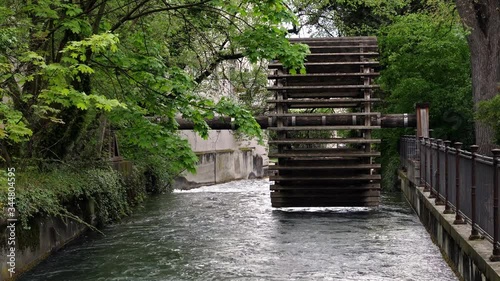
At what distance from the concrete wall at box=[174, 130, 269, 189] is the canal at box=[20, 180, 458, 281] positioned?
11.4 m

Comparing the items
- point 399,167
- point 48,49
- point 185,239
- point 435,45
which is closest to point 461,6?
point 435,45

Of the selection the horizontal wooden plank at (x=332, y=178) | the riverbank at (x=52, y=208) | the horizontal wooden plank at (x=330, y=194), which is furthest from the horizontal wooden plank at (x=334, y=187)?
the riverbank at (x=52, y=208)

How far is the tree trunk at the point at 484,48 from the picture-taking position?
59.4 feet

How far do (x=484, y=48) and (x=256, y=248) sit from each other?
936cm

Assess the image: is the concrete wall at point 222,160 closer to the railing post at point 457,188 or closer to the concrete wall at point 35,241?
the concrete wall at point 35,241

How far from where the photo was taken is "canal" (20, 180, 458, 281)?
10008mm

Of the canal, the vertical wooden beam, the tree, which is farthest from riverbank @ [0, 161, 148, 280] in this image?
the vertical wooden beam

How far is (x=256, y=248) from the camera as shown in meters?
12.2

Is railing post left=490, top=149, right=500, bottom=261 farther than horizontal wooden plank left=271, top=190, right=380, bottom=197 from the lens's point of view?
No

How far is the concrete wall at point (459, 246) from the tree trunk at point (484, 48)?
194 inches

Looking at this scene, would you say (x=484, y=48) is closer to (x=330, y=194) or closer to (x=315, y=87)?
(x=315, y=87)

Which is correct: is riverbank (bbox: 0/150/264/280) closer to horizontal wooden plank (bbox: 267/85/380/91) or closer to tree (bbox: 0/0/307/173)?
tree (bbox: 0/0/307/173)

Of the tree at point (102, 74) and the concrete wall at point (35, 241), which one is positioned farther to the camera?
the tree at point (102, 74)

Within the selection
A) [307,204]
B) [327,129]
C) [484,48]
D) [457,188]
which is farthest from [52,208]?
[484,48]
